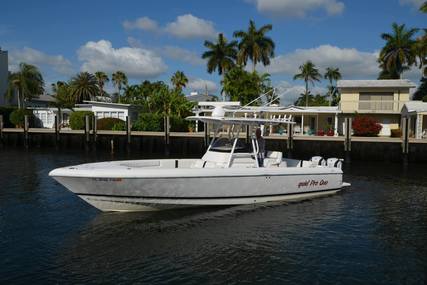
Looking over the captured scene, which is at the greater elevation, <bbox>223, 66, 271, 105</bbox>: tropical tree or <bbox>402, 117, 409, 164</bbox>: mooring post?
<bbox>223, 66, 271, 105</bbox>: tropical tree

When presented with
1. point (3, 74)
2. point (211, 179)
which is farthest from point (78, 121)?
point (211, 179)

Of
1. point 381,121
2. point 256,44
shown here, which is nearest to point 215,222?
point 381,121

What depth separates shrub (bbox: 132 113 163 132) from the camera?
35938 mm

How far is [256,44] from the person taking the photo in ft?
178

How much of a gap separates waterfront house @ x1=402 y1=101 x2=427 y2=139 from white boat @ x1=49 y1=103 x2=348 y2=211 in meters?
21.4

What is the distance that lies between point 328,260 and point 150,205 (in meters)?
5.17

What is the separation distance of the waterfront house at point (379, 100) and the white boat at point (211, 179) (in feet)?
81.0

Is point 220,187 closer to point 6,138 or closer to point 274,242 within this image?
point 274,242

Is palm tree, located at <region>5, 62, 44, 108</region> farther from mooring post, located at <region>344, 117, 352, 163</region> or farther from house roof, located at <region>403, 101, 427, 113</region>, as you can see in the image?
house roof, located at <region>403, 101, 427, 113</region>

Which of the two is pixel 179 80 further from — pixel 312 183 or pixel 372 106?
pixel 312 183

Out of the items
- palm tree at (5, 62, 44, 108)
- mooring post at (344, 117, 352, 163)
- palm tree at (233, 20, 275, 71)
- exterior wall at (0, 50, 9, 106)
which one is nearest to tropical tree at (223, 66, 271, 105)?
palm tree at (233, 20, 275, 71)

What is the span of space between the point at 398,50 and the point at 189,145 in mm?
37317

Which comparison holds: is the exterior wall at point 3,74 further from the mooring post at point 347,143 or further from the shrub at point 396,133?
the shrub at point 396,133

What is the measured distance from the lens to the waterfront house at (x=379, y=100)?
36.3 meters
